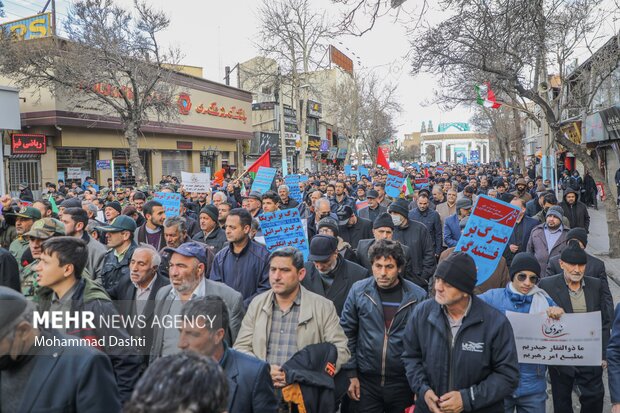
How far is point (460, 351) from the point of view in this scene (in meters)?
3.43

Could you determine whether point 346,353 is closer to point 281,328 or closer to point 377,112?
point 281,328

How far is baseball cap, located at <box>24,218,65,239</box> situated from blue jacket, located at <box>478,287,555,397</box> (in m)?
4.07

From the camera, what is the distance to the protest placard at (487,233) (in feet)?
17.2

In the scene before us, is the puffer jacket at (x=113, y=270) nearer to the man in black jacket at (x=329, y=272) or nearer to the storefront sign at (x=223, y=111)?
the man in black jacket at (x=329, y=272)

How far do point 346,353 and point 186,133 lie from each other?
32266 millimetres

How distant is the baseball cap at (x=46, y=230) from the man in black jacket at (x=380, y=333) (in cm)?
307

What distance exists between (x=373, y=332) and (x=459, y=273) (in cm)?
89

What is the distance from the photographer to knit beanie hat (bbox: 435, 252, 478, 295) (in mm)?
3486

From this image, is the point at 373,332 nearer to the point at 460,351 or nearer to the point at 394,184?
the point at 460,351

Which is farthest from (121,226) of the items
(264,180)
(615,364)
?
(264,180)

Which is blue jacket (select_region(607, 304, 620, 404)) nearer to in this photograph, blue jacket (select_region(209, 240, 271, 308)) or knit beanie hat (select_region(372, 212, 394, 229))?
knit beanie hat (select_region(372, 212, 394, 229))

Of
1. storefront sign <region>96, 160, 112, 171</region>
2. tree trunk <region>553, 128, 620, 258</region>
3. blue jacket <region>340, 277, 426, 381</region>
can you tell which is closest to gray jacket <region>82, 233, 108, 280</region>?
blue jacket <region>340, 277, 426, 381</region>

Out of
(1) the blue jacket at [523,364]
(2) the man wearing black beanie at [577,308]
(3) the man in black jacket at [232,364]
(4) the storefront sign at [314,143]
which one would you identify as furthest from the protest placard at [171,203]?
(4) the storefront sign at [314,143]

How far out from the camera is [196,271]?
13.9 feet
